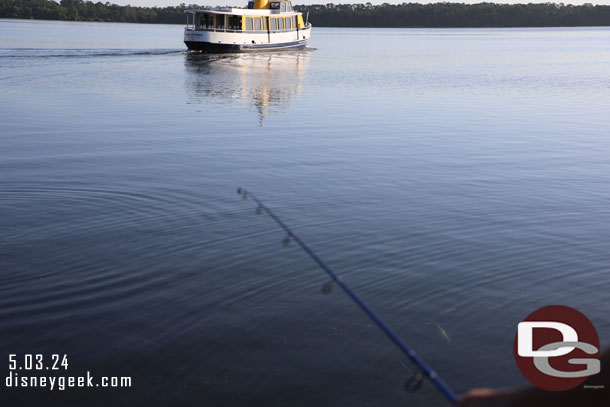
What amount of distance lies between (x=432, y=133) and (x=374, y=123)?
2271mm

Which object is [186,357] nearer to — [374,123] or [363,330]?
[363,330]

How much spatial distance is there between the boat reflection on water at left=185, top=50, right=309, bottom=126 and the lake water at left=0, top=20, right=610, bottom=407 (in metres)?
5.45

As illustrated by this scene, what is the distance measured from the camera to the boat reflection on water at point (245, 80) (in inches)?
915

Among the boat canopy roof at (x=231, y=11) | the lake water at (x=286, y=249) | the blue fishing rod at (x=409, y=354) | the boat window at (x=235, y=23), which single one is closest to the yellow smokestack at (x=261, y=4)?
the boat canopy roof at (x=231, y=11)

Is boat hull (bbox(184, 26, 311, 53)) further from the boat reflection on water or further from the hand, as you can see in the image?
the hand

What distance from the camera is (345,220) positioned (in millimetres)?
8375

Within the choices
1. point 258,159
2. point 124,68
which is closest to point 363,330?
point 258,159

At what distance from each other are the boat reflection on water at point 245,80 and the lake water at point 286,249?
17.9 feet

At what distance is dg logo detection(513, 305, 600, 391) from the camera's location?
2.85 m

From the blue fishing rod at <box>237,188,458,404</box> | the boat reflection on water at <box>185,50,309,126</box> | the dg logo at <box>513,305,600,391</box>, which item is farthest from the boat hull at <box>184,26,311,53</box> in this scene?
the blue fishing rod at <box>237,188,458,404</box>

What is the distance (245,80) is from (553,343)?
96.7 feet

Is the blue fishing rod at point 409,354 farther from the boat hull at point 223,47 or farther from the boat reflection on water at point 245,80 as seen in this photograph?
the boat hull at point 223,47

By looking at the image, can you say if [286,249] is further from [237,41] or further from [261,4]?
[261,4]

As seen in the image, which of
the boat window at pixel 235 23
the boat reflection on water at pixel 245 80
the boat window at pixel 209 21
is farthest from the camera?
Answer: the boat window at pixel 235 23
